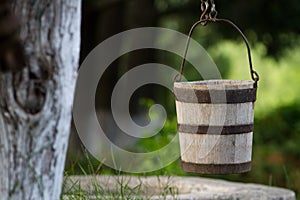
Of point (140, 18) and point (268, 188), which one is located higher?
point (140, 18)

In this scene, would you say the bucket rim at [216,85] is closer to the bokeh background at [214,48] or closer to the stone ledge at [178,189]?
the stone ledge at [178,189]

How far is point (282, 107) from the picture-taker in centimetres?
736

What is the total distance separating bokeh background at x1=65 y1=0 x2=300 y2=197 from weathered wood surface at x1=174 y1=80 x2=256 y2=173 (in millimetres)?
1687

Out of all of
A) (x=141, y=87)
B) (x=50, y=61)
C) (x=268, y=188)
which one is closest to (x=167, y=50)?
(x=141, y=87)

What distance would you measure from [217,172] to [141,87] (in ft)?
14.0

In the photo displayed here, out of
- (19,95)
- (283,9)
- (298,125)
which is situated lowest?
(298,125)

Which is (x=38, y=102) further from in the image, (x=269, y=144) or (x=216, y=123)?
(x=269, y=144)

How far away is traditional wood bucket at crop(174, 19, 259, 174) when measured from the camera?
2.38 meters

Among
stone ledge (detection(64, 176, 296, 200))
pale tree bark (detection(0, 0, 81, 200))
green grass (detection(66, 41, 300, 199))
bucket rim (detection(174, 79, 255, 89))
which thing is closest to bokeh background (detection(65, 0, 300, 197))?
green grass (detection(66, 41, 300, 199))

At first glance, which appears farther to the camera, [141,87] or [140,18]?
[141,87]

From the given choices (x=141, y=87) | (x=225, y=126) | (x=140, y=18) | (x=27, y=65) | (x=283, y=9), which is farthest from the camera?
(x=141, y=87)

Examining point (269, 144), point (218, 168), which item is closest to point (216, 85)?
point (218, 168)

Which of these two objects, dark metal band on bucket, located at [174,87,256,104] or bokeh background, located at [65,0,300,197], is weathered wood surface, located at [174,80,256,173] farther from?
bokeh background, located at [65,0,300,197]

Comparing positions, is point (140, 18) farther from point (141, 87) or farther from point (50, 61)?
point (50, 61)
